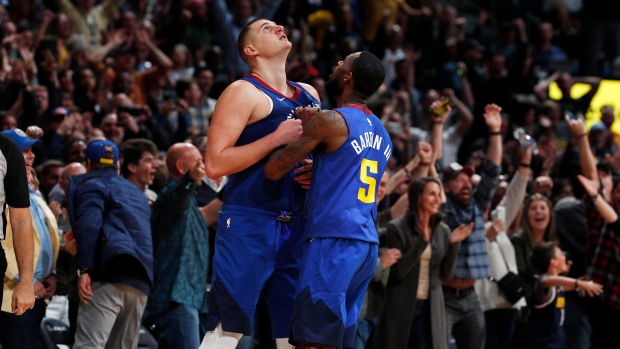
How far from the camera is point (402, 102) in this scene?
13227 millimetres

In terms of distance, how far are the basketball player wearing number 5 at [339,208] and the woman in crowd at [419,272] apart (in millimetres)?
2889

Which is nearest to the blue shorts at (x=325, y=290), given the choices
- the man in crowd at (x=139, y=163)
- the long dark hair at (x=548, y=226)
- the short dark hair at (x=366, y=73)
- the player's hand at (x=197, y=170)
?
the short dark hair at (x=366, y=73)

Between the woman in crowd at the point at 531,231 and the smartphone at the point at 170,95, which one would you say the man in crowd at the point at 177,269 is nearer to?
the woman in crowd at the point at 531,231

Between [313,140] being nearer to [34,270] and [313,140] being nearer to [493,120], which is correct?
[34,270]

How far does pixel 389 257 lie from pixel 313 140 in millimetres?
3068

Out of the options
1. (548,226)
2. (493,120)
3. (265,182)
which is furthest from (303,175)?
(548,226)

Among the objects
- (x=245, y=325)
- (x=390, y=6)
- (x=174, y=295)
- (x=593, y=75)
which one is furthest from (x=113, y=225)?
(x=593, y=75)

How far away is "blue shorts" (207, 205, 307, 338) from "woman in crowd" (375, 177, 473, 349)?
9.45 feet

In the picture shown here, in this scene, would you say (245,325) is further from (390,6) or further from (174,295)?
(390,6)

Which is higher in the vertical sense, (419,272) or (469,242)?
(469,242)

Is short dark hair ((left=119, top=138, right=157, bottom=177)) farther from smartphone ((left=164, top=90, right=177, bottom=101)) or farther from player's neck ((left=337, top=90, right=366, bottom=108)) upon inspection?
smartphone ((left=164, top=90, right=177, bottom=101))

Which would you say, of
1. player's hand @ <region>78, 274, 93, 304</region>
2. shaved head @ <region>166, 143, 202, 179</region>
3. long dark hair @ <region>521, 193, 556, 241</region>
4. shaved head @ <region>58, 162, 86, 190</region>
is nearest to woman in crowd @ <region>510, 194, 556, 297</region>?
long dark hair @ <region>521, 193, 556, 241</region>

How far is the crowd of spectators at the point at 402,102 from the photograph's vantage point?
846 centimetres

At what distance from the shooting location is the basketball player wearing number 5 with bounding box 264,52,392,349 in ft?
16.4
